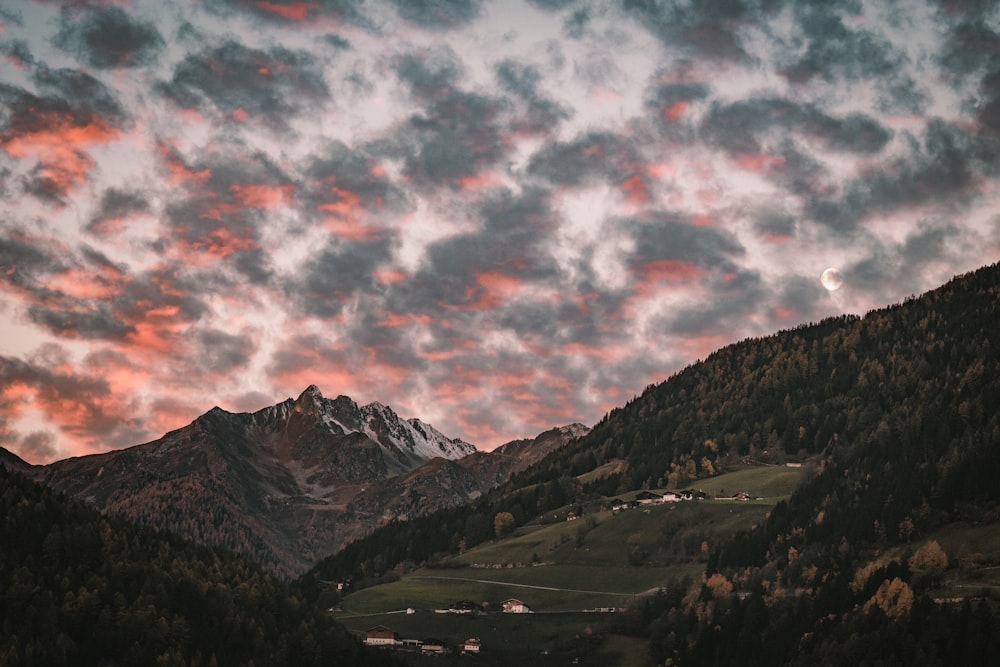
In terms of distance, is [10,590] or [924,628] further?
[10,590]

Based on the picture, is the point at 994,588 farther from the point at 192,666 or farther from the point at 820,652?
the point at 192,666

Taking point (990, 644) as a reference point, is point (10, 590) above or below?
above

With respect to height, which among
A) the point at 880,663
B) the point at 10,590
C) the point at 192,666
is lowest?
the point at 880,663

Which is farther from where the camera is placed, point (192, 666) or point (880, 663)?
point (192, 666)

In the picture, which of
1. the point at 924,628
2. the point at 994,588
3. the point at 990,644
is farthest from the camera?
the point at 994,588

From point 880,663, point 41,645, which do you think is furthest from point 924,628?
point 41,645

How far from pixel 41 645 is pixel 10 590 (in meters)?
15.1

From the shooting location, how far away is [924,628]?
187250 mm

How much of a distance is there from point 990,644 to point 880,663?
1739cm

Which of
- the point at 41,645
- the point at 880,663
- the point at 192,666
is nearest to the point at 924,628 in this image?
the point at 880,663

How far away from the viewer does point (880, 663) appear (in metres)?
182

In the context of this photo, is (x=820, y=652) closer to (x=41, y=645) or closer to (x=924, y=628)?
(x=924, y=628)

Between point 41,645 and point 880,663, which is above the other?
point 41,645

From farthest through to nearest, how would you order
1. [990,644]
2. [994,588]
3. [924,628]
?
[994,588], [924,628], [990,644]
